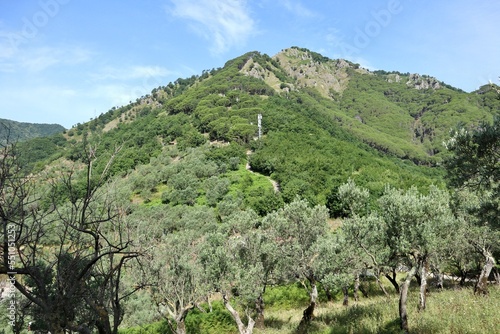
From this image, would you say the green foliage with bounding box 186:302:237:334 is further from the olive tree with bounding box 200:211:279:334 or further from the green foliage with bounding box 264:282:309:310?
the green foliage with bounding box 264:282:309:310

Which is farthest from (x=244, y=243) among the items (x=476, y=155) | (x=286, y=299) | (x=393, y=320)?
(x=476, y=155)

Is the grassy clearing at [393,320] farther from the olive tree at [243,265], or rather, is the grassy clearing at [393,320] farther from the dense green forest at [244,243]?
the olive tree at [243,265]

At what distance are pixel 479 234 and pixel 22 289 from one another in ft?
101

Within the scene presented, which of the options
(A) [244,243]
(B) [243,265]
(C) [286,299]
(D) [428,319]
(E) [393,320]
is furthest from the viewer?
(C) [286,299]

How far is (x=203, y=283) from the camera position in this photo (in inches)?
1158

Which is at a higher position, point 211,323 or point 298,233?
point 298,233

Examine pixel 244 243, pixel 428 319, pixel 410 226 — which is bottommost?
pixel 428 319

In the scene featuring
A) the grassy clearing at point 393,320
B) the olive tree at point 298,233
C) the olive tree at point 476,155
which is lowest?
the grassy clearing at point 393,320

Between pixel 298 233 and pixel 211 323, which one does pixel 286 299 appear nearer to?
pixel 211 323

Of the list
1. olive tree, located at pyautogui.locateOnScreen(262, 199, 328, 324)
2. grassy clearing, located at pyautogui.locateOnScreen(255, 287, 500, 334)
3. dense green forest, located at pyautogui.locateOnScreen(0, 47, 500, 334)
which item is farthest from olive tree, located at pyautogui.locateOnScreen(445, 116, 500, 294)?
olive tree, located at pyautogui.locateOnScreen(262, 199, 328, 324)

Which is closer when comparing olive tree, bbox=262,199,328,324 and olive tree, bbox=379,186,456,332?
olive tree, bbox=379,186,456,332

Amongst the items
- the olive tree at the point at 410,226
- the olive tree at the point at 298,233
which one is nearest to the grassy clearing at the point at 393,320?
the olive tree at the point at 410,226

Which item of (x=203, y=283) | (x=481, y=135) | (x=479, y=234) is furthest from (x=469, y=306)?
(x=203, y=283)

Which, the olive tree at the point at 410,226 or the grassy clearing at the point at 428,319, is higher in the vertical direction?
the olive tree at the point at 410,226
